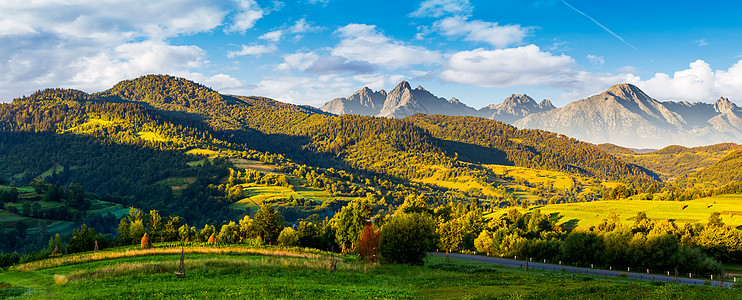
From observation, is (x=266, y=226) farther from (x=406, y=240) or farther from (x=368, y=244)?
(x=406, y=240)

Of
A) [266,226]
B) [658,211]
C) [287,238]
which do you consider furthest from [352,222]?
[658,211]

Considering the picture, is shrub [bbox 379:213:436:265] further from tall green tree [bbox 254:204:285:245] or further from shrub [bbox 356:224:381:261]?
tall green tree [bbox 254:204:285:245]

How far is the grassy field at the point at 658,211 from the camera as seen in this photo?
502 ft

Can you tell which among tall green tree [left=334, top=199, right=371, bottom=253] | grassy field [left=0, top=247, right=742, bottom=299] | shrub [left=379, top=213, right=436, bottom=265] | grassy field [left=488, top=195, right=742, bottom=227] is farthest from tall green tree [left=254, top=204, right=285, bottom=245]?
grassy field [left=488, top=195, right=742, bottom=227]

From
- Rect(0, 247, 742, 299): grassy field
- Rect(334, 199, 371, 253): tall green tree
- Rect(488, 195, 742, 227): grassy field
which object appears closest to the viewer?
Rect(0, 247, 742, 299): grassy field

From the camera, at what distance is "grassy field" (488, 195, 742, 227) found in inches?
6029

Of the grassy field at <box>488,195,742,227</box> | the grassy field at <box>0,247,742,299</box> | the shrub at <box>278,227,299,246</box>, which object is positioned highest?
the grassy field at <box>488,195,742,227</box>

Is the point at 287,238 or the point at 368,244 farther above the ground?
the point at 368,244

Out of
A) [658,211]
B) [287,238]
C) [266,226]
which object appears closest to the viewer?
[287,238]

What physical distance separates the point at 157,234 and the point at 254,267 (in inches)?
3372

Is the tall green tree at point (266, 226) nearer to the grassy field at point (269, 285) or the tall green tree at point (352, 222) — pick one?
the tall green tree at point (352, 222)

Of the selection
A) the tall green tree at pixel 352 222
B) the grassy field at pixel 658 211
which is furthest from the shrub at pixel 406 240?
the grassy field at pixel 658 211

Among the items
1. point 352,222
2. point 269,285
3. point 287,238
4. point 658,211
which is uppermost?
point 658,211

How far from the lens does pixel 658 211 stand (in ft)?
556
